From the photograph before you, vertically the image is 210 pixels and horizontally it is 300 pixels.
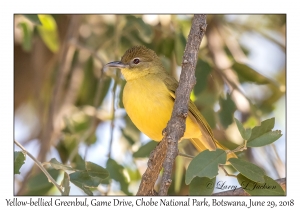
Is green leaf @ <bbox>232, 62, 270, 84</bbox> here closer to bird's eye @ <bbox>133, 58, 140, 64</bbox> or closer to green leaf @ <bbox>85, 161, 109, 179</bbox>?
bird's eye @ <bbox>133, 58, 140, 64</bbox>

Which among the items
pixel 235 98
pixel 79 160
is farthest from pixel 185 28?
pixel 79 160

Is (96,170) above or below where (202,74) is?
below

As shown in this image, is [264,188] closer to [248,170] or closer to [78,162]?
[248,170]

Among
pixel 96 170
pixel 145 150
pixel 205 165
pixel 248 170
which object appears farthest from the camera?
pixel 145 150

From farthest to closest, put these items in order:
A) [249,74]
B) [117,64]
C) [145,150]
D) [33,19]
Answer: [249,74], [117,64], [145,150], [33,19]

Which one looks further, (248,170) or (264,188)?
(264,188)

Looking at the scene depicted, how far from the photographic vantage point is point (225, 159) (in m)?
2.83

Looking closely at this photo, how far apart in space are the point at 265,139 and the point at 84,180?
3.89 feet

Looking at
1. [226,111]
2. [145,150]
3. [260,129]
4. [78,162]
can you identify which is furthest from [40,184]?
[260,129]

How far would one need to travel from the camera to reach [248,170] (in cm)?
291

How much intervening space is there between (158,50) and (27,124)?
1756 millimetres

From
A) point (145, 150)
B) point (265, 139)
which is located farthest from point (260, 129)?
point (145, 150)

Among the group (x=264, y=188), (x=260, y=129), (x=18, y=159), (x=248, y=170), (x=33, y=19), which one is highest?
(x=33, y=19)

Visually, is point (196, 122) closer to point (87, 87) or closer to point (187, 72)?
point (187, 72)
